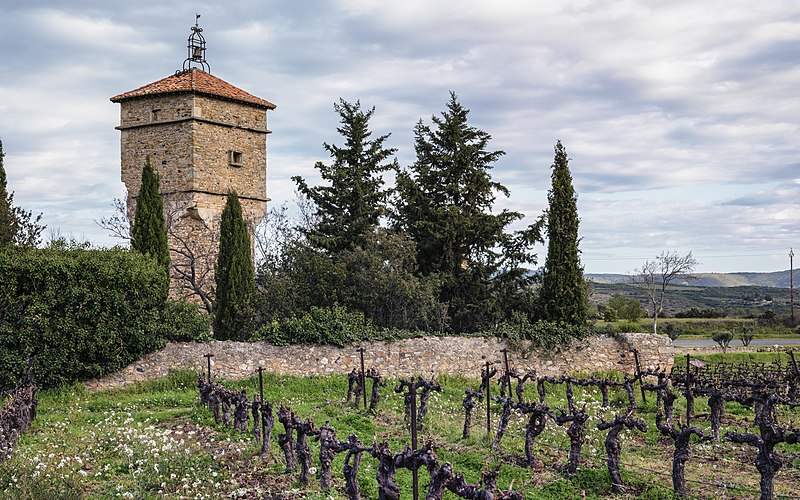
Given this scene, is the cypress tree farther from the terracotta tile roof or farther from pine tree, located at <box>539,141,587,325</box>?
pine tree, located at <box>539,141,587,325</box>

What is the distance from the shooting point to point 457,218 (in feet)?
90.7

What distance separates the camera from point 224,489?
33.7 ft

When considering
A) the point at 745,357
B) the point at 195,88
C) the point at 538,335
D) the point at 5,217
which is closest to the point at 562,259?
the point at 538,335

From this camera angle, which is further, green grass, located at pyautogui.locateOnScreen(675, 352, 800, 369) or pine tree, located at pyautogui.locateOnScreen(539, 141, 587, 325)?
green grass, located at pyautogui.locateOnScreen(675, 352, 800, 369)

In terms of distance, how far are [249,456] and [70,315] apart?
973 centimetres

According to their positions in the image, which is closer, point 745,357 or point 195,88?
point 195,88

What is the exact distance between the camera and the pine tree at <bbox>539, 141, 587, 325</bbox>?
25.4 meters

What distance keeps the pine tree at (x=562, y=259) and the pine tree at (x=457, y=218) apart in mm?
2428

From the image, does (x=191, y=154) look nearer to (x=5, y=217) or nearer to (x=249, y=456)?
(x=5, y=217)

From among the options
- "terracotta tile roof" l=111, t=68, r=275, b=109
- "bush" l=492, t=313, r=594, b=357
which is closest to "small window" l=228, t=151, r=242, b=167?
"terracotta tile roof" l=111, t=68, r=275, b=109

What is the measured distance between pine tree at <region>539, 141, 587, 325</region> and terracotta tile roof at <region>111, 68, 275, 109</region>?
12837 millimetres

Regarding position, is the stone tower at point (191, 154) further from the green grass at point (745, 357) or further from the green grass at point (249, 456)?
the green grass at point (745, 357)

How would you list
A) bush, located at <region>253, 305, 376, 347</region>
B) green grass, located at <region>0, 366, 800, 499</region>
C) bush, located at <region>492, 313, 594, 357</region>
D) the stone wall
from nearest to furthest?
1. green grass, located at <region>0, 366, 800, 499</region>
2. the stone wall
3. bush, located at <region>253, 305, 376, 347</region>
4. bush, located at <region>492, 313, 594, 357</region>

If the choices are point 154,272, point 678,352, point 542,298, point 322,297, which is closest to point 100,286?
point 154,272
